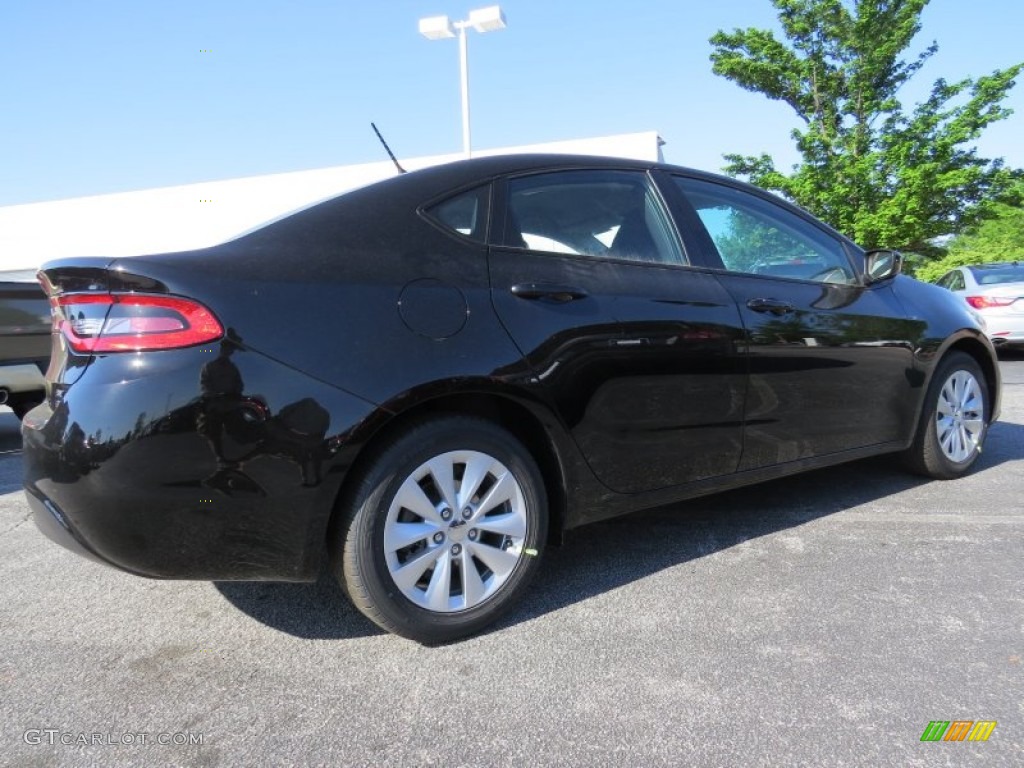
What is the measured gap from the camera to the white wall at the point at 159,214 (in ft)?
73.1

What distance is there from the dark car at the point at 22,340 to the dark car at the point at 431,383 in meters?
4.79

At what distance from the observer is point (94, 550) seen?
198 cm

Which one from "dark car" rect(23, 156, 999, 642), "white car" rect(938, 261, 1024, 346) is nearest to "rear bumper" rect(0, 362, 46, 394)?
"dark car" rect(23, 156, 999, 642)

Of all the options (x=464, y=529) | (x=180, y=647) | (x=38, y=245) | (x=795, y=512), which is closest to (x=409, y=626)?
(x=464, y=529)

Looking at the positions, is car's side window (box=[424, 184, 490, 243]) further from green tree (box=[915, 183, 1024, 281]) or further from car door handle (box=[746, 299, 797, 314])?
green tree (box=[915, 183, 1024, 281])

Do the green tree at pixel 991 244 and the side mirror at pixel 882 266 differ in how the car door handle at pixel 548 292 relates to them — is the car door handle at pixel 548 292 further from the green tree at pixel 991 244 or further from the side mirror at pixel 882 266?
the green tree at pixel 991 244

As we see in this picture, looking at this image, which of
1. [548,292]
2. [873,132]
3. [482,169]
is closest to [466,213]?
[482,169]

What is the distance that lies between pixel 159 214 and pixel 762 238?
2609 centimetres

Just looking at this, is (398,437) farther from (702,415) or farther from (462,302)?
(702,415)

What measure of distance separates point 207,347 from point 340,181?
69.0 ft

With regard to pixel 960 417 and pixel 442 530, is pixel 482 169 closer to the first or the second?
pixel 442 530

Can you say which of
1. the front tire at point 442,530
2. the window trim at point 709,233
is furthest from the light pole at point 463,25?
the front tire at point 442,530

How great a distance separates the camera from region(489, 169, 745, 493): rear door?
8.02 ft

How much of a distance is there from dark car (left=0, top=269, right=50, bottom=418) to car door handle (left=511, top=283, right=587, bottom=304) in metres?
5.46
